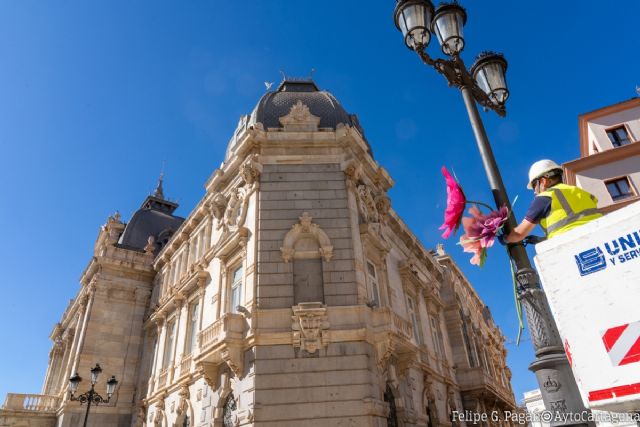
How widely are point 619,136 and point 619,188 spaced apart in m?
4.12

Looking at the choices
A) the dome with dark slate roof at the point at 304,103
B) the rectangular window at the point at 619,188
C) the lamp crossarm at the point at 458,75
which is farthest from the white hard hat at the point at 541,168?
the rectangular window at the point at 619,188

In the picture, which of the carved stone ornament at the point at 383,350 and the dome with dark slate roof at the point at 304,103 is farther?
the dome with dark slate roof at the point at 304,103

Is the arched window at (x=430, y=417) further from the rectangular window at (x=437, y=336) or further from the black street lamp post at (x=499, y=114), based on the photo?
the black street lamp post at (x=499, y=114)

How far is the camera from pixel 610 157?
25.0 m

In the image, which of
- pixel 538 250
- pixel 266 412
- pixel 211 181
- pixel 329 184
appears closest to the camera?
pixel 538 250

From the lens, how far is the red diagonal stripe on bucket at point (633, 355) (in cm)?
204

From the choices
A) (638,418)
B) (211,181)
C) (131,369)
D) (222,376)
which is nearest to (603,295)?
(638,418)

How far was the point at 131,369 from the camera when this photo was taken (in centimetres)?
2456

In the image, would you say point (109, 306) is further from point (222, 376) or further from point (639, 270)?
point (639, 270)

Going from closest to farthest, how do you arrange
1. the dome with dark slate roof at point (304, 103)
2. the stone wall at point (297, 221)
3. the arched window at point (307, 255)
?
1. the stone wall at point (297, 221)
2. the arched window at point (307, 255)
3. the dome with dark slate roof at point (304, 103)

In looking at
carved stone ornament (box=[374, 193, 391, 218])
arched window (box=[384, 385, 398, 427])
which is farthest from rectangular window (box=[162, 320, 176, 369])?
carved stone ornament (box=[374, 193, 391, 218])

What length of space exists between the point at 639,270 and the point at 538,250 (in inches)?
21.1

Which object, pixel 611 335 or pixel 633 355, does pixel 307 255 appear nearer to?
pixel 611 335

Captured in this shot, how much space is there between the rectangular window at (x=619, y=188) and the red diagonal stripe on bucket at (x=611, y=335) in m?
27.0
